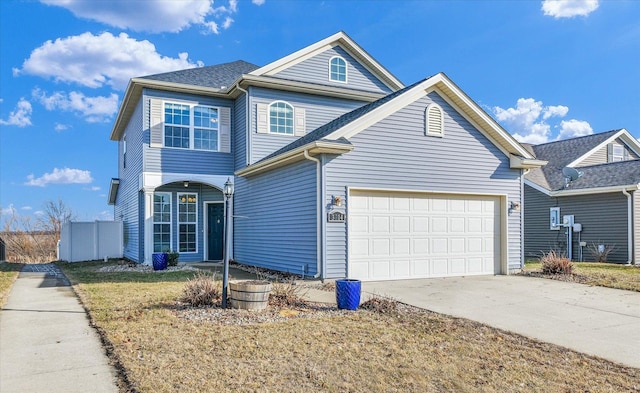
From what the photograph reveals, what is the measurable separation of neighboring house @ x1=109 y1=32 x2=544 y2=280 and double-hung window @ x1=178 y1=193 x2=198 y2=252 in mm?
39

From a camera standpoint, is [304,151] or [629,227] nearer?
[304,151]

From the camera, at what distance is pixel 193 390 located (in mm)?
3967

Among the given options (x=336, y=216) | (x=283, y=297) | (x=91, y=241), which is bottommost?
(x=283, y=297)

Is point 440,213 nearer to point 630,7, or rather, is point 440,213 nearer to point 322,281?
point 322,281

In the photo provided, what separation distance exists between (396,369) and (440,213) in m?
7.89

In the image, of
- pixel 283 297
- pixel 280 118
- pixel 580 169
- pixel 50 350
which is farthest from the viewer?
pixel 580 169

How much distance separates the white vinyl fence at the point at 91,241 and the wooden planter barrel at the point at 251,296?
12.9m

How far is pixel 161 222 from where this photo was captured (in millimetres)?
15852

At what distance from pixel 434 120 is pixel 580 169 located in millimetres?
12210

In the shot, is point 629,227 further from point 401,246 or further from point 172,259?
point 172,259

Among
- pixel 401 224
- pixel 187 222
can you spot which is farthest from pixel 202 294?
pixel 187 222

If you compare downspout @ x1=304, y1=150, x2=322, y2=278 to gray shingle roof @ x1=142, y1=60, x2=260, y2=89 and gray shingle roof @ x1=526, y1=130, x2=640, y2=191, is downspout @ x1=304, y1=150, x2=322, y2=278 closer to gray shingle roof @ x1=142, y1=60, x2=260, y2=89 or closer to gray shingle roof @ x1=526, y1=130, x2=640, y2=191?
gray shingle roof @ x1=142, y1=60, x2=260, y2=89

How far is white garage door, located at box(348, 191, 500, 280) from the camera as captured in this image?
1085 cm

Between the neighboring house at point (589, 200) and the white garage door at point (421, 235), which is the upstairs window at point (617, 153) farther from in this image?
the white garage door at point (421, 235)
